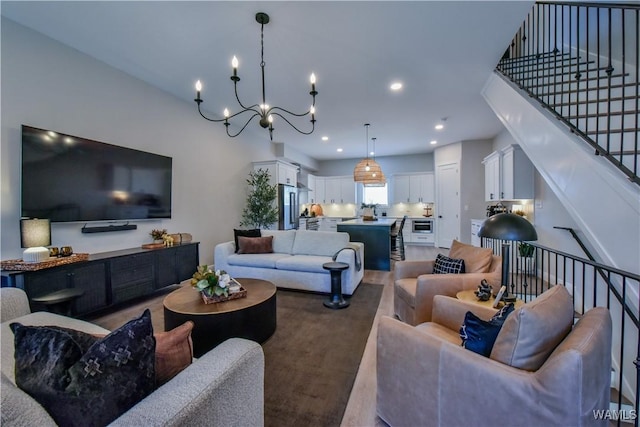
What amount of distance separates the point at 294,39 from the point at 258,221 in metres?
3.97

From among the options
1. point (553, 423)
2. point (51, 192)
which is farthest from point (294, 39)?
point (553, 423)

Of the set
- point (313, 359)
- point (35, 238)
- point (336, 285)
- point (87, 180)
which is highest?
point (87, 180)

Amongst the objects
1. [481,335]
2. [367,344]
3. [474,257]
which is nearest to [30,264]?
[367,344]

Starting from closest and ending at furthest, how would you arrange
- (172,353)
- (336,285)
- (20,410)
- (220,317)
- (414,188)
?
(20,410) < (172,353) < (220,317) < (336,285) < (414,188)

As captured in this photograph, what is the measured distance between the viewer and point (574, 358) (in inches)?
38.7

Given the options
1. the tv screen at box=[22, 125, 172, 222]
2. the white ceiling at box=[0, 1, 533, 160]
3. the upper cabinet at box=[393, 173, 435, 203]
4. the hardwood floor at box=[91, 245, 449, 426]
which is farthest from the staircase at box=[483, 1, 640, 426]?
the upper cabinet at box=[393, 173, 435, 203]

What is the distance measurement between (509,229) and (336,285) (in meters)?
2.15

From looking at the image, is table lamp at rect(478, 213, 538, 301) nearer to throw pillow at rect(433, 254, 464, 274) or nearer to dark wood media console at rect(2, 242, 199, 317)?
throw pillow at rect(433, 254, 464, 274)

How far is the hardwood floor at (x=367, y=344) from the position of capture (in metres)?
→ 1.68

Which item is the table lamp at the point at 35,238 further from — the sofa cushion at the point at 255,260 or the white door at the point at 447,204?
the white door at the point at 447,204

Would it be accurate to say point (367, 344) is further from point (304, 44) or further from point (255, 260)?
point (304, 44)

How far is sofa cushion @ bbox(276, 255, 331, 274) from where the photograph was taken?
12.7ft

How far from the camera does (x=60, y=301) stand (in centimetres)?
215

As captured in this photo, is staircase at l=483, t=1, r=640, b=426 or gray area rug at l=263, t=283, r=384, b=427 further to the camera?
staircase at l=483, t=1, r=640, b=426
